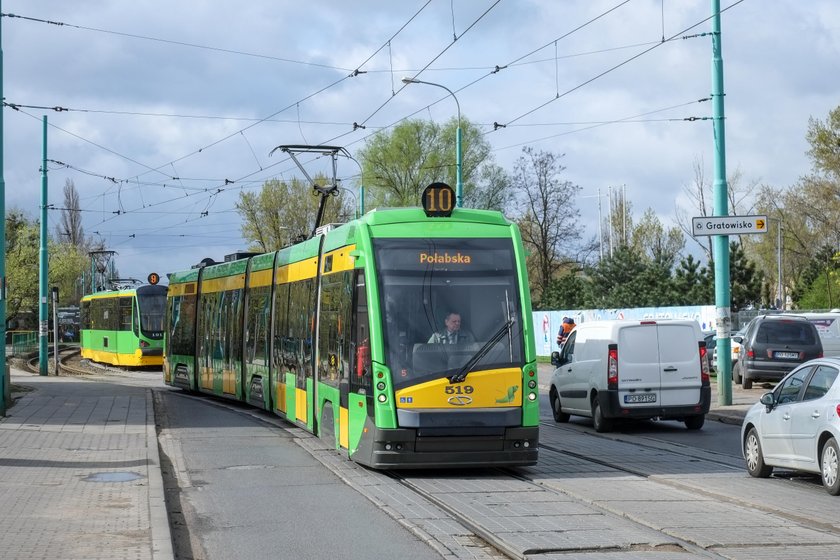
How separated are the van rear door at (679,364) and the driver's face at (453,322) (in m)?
7.16

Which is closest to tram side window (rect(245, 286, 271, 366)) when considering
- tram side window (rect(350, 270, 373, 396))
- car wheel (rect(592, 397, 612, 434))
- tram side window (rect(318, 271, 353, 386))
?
tram side window (rect(318, 271, 353, 386))

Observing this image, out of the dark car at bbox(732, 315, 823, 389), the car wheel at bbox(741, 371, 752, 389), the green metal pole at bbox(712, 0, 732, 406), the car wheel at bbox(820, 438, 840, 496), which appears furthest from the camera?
the car wheel at bbox(741, 371, 752, 389)

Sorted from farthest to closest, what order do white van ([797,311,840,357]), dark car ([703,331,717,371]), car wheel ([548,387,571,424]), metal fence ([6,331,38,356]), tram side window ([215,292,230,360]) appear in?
metal fence ([6,331,38,356]), dark car ([703,331,717,371]), white van ([797,311,840,357]), tram side window ([215,292,230,360]), car wheel ([548,387,571,424])

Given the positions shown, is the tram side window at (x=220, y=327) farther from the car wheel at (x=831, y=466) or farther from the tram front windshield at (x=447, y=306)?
the car wheel at (x=831, y=466)

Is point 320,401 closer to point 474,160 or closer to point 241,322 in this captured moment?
point 241,322

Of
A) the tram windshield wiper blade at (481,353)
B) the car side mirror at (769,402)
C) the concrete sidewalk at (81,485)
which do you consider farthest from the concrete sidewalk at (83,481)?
the car side mirror at (769,402)

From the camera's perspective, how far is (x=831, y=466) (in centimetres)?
1205

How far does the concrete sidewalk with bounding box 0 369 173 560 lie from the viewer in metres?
9.00

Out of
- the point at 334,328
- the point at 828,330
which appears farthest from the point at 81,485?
the point at 828,330

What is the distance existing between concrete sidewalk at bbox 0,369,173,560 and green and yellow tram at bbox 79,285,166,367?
24.5 metres

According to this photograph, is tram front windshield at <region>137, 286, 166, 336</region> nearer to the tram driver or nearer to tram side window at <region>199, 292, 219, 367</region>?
tram side window at <region>199, 292, 219, 367</region>

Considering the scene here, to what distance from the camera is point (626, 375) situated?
19578mm

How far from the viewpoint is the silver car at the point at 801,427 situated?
12.1m

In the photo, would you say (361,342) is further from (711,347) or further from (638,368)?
(711,347)
